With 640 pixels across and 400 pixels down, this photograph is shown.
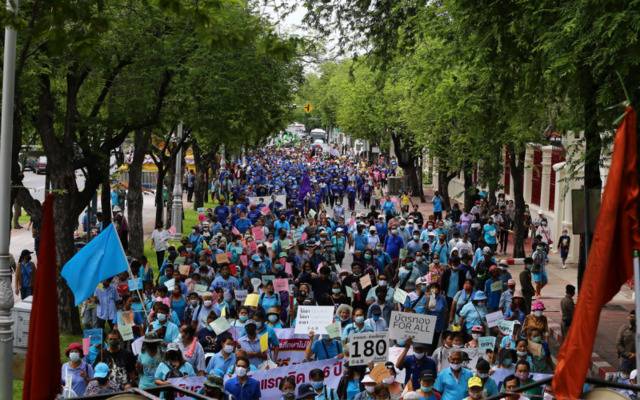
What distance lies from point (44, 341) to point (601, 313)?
1052 cm

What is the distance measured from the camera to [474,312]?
51.1ft

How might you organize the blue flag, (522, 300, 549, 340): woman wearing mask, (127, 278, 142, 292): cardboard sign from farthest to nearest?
(127, 278, 142, 292): cardboard sign, the blue flag, (522, 300, 549, 340): woman wearing mask

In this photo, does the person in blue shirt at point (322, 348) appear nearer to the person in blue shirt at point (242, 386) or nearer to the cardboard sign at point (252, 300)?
the cardboard sign at point (252, 300)

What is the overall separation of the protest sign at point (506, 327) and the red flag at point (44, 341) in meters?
6.54

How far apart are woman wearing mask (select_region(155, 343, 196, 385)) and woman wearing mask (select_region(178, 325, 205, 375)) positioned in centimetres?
55

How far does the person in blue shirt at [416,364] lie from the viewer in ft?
42.8

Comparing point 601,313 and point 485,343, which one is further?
point 601,313

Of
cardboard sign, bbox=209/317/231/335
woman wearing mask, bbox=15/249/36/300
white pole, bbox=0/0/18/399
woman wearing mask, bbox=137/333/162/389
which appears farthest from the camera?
woman wearing mask, bbox=15/249/36/300

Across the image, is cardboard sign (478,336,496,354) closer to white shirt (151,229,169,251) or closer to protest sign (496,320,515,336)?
protest sign (496,320,515,336)

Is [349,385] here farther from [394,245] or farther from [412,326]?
[394,245]

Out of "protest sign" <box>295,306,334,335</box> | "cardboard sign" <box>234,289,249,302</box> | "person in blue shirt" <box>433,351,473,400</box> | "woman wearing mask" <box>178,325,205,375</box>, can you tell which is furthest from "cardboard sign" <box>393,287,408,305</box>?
"person in blue shirt" <box>433,351,473,400</box>

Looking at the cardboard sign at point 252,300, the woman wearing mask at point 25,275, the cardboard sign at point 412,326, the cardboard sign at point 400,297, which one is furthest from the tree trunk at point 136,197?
the cardboard sign at point 412,326

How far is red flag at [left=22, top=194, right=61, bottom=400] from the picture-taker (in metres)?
9.30

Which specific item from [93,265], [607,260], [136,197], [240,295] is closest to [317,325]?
[240,295]
